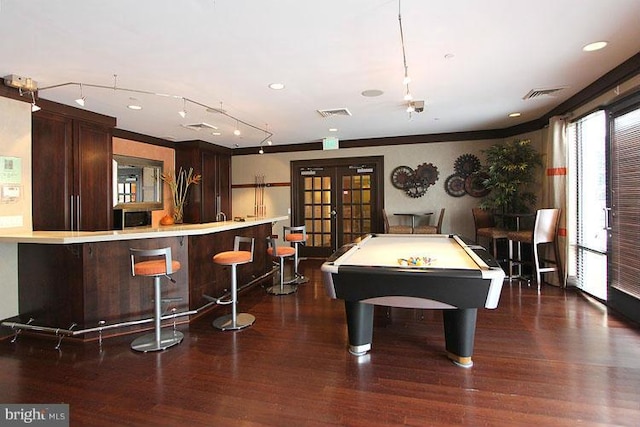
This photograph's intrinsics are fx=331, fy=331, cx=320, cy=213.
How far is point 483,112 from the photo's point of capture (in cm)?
515

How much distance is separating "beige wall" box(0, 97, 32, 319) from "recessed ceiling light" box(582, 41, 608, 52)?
18.6ft

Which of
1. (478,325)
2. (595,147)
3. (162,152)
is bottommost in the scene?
(478,325)

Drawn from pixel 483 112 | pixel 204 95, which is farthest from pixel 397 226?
pixel 204 95

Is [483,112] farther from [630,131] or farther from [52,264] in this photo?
[52,264]

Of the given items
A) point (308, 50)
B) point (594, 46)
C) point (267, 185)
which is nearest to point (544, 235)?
point (594, 46)

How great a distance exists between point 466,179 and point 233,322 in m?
5.33

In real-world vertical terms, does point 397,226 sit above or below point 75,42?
below

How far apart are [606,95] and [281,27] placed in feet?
12.5

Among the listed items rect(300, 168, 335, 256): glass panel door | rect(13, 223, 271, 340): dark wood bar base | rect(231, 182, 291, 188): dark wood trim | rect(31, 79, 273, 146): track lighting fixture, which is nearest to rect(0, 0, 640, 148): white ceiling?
rect(31, 79, 273, 146): track lighting fixture

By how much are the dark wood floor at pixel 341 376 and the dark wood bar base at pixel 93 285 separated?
0.80 ft

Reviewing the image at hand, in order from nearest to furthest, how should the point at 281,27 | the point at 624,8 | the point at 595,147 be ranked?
the point at 624,8
the point at 281,27
the point at 595,147

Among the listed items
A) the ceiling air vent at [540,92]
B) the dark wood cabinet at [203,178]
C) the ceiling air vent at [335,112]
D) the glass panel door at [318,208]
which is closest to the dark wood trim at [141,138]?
the dark wood cabinet at [203,178]

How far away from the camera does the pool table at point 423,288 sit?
2.33m

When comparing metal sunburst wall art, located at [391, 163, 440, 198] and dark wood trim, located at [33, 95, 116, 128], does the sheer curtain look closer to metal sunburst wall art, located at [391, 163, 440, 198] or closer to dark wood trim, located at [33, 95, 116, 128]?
metal sunburst wall art, located at [391, 163, 440, 198]
